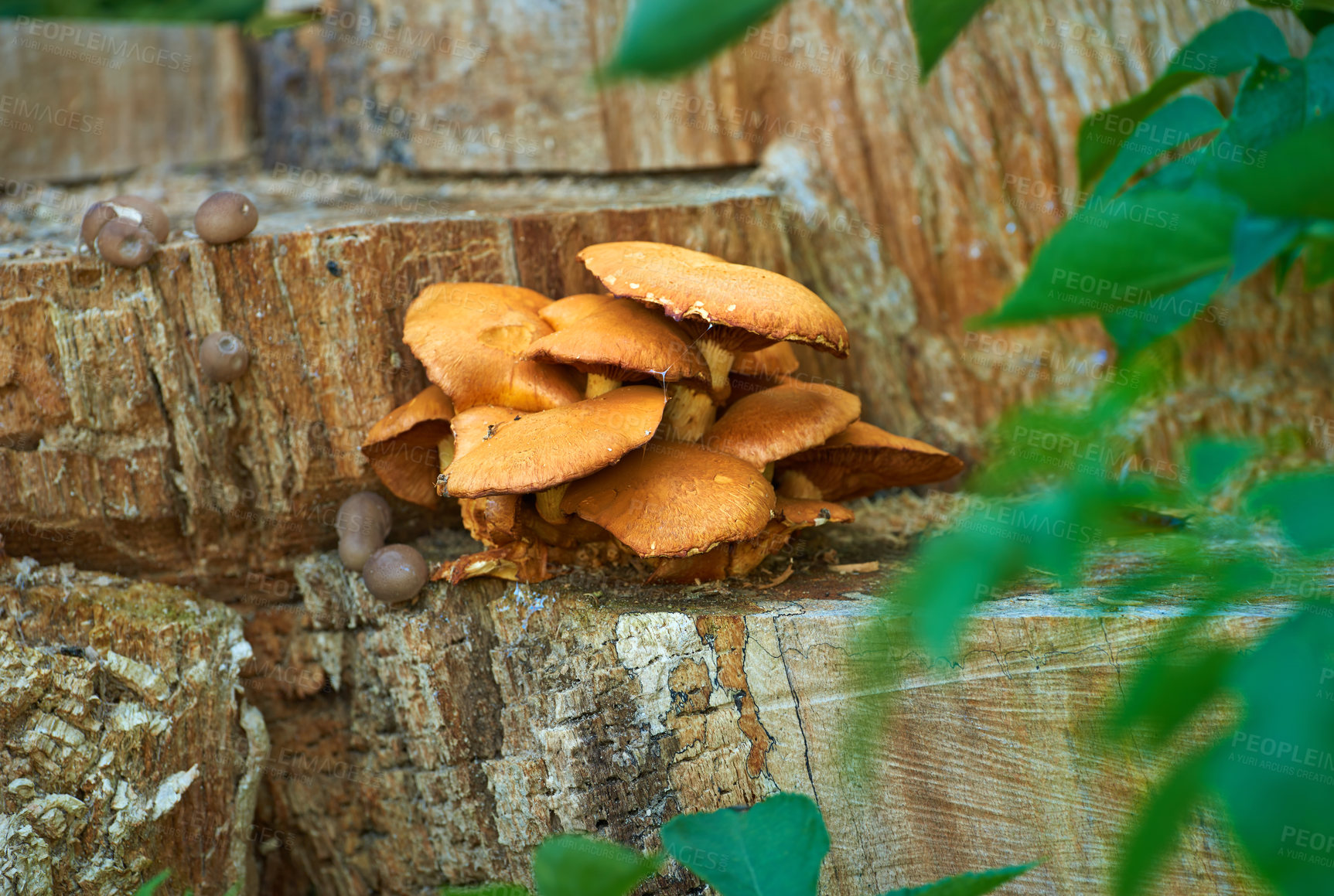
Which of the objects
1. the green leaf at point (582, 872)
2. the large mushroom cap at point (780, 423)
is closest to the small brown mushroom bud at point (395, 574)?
the large mushroom cap at point (780, 423)

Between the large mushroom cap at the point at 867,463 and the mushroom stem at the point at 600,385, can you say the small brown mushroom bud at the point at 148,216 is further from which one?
the large mushroom cap at the point at 867,463

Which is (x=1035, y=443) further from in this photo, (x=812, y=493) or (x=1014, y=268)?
(x=1014, y=268)

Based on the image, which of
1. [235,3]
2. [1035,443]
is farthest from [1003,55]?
[235,3]

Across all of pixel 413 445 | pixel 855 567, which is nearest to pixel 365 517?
pixel 413 445
